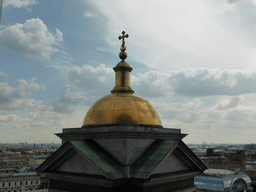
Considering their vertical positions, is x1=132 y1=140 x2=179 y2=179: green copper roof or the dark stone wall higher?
x1=132 y1=140 x2=179 y2=179: green copper roof

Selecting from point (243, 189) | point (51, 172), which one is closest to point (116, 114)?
point (51, 172)

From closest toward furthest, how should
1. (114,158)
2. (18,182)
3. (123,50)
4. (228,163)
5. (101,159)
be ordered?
(101,159), (114,158), (123,50), (18,182), (228,163)

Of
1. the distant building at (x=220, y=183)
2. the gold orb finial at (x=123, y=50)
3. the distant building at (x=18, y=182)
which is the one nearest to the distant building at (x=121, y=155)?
the gold orb finial at (x=123, y=50)

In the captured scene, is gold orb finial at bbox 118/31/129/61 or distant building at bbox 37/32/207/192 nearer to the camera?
distant building at bbox 37/32/207/192

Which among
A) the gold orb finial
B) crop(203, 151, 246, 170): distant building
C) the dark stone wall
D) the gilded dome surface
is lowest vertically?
crop(203, 151, 246, 170): distant building

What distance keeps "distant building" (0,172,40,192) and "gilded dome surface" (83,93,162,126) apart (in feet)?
244

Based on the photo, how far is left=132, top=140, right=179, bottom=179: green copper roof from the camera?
12.6m

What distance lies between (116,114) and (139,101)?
77.0 inches

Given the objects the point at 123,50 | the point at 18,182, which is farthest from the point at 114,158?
the point at 18,182

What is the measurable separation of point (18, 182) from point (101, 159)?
81282 millimetres

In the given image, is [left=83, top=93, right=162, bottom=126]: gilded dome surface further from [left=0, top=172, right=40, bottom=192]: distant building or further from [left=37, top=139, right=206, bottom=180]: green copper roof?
[left=0, top=172, right=40, bottom=192]: distant building

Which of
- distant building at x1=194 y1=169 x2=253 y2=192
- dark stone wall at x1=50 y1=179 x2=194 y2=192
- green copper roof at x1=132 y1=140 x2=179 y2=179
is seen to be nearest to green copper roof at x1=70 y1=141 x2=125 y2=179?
dark stone wall at x1=50 y1=179 x2=194 y2=192

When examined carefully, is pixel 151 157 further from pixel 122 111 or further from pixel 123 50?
pixel 123 50

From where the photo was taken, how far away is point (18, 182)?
82.7 meters
